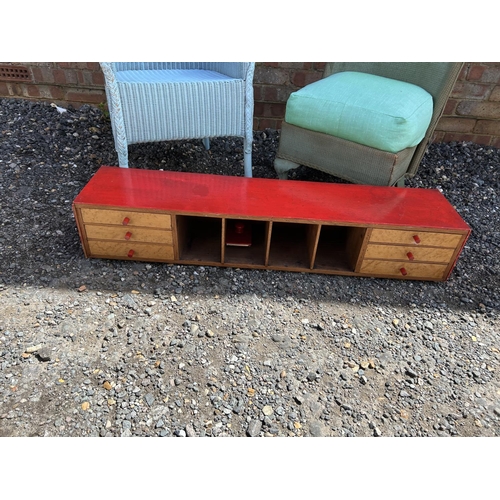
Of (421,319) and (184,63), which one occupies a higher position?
(184,63)

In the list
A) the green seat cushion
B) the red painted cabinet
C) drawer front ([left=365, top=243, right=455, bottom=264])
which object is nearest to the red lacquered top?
the red painted cabinet

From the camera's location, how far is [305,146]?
82.4 inches

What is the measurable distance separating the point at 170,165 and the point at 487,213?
189 cm

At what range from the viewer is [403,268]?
5.59 ft

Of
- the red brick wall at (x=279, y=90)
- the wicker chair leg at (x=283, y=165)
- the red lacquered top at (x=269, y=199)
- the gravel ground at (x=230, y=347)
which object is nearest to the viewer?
the gravel ground at (x=230, y=347)

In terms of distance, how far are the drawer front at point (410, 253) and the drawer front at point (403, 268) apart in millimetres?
27

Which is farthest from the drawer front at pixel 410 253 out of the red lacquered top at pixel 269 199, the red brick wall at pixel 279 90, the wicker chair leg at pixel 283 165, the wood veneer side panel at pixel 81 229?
the red brick wall at pixel 279 90

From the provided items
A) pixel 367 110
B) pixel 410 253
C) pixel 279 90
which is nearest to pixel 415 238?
pixel 410 253

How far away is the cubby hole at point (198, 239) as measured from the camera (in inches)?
68.7

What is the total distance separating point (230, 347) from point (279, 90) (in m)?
2.08

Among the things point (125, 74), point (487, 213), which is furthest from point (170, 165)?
point (487, 213)

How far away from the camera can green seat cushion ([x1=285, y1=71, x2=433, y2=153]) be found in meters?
1.82

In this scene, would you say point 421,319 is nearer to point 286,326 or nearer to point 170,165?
point 286,326

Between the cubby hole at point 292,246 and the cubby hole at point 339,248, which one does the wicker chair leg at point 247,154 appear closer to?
the cubby hole at point 292,246
